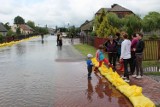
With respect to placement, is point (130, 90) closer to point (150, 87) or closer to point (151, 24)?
point (150, 87)

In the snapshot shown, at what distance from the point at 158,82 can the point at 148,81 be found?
33cm

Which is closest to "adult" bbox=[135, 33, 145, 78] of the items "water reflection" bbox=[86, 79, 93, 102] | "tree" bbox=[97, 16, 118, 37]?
"water reflection" bbox=[86, 79, 93, 102]

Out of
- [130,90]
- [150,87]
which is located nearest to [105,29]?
[150,87]

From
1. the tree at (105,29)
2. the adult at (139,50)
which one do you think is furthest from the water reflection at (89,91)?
the tree at (105,29)

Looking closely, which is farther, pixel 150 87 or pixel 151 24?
pixel 151 24

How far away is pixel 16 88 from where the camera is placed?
10.6 metres

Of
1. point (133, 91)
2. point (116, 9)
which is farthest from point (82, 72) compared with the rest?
point (116, 9)

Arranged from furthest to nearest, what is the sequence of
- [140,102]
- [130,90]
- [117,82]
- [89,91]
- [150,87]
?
[117,82], [150,87], [89,91], [130,90], [140,102]

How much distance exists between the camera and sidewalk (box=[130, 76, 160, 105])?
8638 mm

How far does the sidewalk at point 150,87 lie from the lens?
864cm

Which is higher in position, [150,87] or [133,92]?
[133,92]

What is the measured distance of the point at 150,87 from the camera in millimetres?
10055

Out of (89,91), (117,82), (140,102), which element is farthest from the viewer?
(117,82)

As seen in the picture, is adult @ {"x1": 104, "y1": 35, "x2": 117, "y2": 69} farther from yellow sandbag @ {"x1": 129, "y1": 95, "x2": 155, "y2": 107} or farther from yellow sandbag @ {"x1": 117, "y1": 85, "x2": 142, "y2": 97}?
yellow sandbag @ {"x1": 129, "y1": 95, "x2": 155, "y2": 107}
